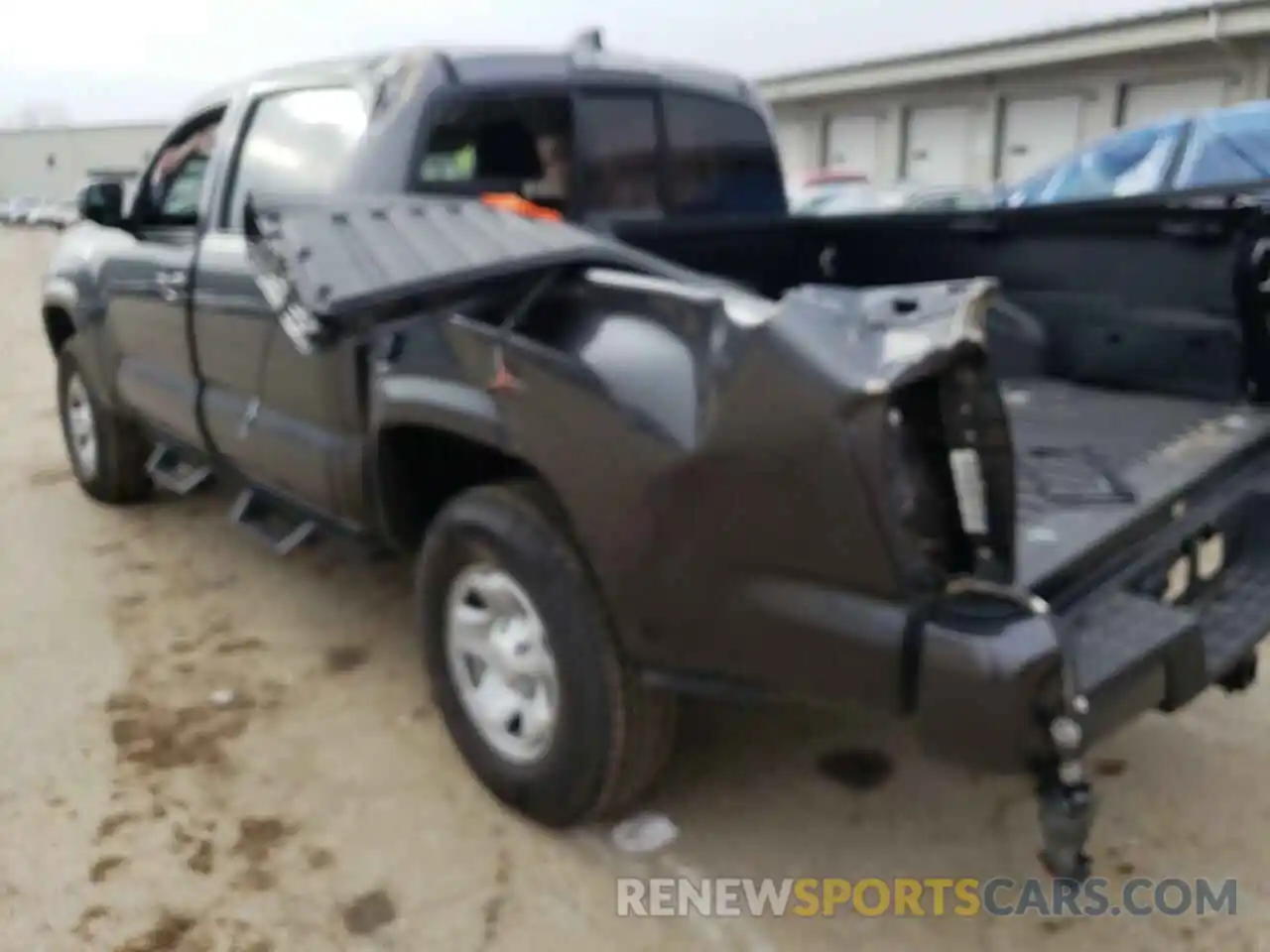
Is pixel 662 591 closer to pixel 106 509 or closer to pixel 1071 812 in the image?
pixel 1071 812

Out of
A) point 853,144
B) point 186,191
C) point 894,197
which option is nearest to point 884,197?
point 894,197

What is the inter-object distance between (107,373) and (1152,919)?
4698mm

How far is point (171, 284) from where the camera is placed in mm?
4398

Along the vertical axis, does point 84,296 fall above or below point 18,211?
above

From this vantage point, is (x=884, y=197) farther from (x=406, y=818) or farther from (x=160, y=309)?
(x=406, y=818)

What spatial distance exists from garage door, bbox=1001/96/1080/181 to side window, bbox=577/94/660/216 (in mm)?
19283

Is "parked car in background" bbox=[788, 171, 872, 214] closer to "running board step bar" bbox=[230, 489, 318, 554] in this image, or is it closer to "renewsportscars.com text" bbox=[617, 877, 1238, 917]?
"running board step bar" bbox=[230, 489, 318, 554]

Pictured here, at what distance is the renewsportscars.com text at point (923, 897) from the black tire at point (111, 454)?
401 cm

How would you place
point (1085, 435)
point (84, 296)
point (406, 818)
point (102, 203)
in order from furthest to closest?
point (84, 296), point (102, 203), point (1085, 435), point (406, 818)

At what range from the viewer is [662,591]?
243 centimetres

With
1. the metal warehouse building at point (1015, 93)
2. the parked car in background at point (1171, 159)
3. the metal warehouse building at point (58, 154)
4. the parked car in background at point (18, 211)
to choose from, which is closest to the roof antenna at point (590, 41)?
the parked car in background at point (1171, 159)

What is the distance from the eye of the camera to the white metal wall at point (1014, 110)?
1897 centimetres

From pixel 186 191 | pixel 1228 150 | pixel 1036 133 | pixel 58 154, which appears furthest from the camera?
pixel 58 154

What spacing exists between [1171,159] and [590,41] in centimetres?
615
